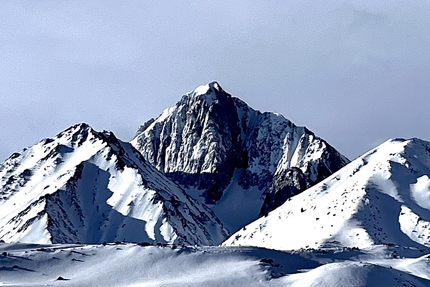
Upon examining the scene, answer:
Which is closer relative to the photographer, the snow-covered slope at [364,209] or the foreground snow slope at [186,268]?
the foreground snow slope at [186,268]

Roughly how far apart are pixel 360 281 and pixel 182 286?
51.1 ft

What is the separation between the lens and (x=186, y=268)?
83688 mm

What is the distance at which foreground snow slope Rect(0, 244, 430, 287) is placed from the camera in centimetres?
7894

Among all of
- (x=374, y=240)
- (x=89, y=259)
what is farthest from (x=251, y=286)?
(x=374, y=240)

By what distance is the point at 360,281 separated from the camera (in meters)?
78.6

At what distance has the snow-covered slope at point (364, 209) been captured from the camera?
138 m

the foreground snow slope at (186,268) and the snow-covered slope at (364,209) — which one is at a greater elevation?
the snow-covered slope at (364,209)

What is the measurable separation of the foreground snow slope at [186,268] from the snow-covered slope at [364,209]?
45920mm

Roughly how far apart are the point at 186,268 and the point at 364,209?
68097mm

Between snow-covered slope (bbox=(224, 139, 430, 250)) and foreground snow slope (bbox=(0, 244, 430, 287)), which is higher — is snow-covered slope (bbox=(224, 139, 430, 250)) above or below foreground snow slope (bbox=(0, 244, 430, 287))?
above

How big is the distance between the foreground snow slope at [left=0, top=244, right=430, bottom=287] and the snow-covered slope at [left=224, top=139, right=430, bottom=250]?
45.9 metres

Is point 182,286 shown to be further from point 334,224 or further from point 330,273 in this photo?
point 334,224

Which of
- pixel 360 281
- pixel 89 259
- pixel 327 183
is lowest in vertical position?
pixel 360 281

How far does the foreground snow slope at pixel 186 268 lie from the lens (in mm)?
78938
